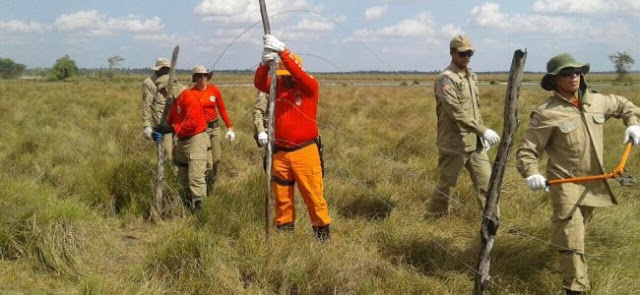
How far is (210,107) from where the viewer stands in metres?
6.09

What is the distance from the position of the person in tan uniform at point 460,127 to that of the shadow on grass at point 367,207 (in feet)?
2.54

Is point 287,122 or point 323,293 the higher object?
point 287,122

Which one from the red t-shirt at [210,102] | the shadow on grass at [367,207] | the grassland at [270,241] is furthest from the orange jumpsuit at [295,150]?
the red t-shirt at [210,102]

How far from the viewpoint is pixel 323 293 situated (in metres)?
3.48

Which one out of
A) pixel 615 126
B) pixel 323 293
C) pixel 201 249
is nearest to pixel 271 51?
pixel 201 249

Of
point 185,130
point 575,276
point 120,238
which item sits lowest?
point 120,238

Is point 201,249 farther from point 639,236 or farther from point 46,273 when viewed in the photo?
point 639,236

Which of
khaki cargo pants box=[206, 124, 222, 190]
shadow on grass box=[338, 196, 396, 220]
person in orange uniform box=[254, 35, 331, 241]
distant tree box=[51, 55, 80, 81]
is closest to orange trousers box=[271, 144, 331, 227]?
person in orange uniform box=[254, 35, 331, 241]

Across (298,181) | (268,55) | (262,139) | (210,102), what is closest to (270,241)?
(298,181)

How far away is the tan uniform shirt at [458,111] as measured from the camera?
446 cm

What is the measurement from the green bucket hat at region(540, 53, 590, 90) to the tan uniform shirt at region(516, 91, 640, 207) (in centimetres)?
12

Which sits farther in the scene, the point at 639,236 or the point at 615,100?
the point at 639,236

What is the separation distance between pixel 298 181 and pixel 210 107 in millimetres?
2448

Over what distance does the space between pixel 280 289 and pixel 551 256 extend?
208cm
